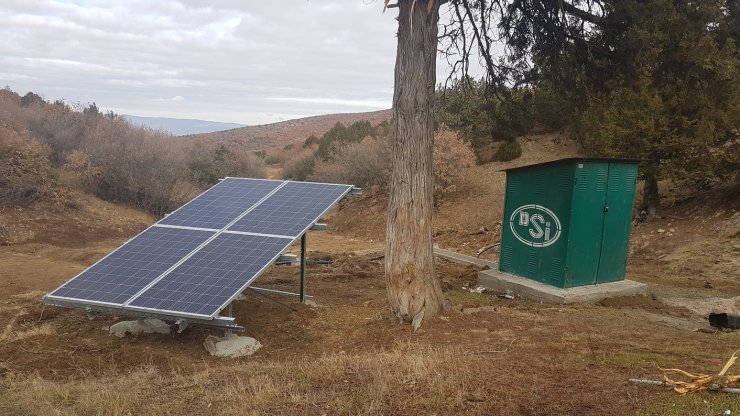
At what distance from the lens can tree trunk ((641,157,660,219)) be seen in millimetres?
15727

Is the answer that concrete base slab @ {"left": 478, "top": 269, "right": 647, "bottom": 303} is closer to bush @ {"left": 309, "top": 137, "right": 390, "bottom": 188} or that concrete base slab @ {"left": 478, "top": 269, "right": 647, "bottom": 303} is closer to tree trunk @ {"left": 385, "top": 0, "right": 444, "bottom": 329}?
tree trunk @ {"left": 385, "top": 0, "right": 444, "bottom": 329}

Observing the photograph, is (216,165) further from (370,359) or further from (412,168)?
(370,359)

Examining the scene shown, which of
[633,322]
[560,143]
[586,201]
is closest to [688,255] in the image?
[586,201]

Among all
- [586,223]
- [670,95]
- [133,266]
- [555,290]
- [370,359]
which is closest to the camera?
[370,359]

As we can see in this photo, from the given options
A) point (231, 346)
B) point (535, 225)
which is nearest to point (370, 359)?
point (231, 346)

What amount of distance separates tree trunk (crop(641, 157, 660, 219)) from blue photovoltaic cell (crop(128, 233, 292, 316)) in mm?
11645

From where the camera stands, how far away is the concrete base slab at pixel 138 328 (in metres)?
8.18

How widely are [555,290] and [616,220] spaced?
5.96ft

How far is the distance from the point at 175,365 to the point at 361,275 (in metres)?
6.05

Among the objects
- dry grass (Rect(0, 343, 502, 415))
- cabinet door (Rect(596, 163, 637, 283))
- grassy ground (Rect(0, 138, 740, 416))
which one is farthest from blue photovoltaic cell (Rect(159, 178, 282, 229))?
cabinet door (Rect(596, 163, 637, 283))

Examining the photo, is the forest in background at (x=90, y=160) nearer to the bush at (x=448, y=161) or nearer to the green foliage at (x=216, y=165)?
the green foliage at (x=216, y=165)

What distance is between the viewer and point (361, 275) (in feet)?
41.4

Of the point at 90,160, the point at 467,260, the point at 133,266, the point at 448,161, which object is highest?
the point at 448,161

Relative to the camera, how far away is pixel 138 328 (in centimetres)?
825
